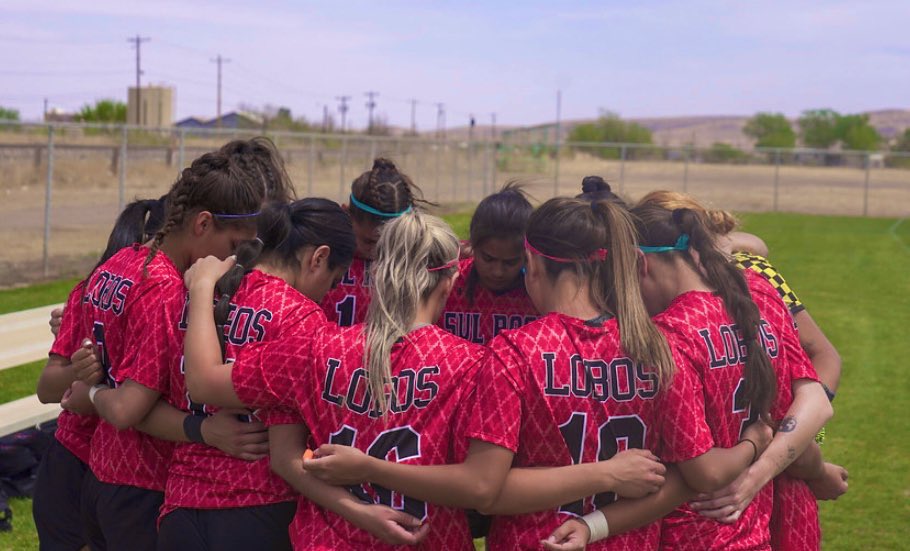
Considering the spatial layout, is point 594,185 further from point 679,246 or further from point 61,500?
point 61,500

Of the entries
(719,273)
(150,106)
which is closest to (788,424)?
(719,273)

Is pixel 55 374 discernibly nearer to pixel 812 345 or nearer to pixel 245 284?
pixel 245 284

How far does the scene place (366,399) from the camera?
2.62 metres

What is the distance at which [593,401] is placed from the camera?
8.46ft

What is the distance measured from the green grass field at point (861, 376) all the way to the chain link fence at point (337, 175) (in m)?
2.44

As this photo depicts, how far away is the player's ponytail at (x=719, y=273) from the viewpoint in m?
2.81

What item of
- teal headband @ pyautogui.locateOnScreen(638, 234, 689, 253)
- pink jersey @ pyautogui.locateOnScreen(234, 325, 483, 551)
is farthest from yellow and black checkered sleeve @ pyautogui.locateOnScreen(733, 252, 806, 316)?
pink jersey @ pyautogui.locateOnScreen(234, 325, 483, 551)

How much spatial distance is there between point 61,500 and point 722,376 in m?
2.23

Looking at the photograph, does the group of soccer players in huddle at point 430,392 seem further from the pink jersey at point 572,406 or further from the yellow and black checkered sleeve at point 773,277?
the yellow and black checkered sleeve at point 773,277

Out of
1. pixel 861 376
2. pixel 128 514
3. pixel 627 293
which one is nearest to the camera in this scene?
pixel 627 293

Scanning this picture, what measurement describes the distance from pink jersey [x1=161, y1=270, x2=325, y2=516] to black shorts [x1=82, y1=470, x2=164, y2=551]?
23cm

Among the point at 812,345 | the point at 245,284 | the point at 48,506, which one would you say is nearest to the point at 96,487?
the point at 48,506

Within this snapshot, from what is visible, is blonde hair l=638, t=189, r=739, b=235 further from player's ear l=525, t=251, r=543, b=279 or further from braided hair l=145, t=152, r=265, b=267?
braided hair l=145, t=152, r=265, b=267

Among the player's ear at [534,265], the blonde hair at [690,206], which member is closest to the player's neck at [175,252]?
the player's ear at [534,265]
